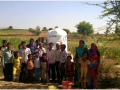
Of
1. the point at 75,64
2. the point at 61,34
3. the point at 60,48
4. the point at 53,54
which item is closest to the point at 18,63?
the point at 53,54

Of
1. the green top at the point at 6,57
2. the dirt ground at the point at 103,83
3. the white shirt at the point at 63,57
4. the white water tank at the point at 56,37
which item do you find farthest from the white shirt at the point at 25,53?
the white water tank at the point at 56,37

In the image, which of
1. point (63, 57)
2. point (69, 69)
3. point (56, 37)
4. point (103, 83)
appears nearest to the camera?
point (69, 69)

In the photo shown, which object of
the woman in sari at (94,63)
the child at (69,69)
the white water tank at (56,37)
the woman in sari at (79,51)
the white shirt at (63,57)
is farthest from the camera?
the white water tank at (56,37)

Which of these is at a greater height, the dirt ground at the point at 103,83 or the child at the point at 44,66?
the child at the point at 44,66

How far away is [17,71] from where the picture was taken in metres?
5.07

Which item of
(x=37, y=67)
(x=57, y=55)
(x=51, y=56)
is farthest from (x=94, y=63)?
(x=37, y=67)

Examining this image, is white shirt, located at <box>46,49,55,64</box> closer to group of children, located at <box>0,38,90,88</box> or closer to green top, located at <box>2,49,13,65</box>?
group of children, located at <box>0,38,90,88</box>

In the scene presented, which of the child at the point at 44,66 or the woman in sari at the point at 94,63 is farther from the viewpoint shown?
the child at the point at 44,66

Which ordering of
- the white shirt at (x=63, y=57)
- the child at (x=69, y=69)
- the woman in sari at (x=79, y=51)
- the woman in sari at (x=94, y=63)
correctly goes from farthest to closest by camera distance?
1. the white shirt at (x=63, y=57)
2. the child at (x=69, y=69)
3. the woman in sari at (x=79, y=51)
4. the woman in sari at (x=94, y=63)

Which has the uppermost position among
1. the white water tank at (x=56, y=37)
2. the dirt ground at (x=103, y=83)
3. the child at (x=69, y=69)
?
the white water tank at (x=56, y=37)

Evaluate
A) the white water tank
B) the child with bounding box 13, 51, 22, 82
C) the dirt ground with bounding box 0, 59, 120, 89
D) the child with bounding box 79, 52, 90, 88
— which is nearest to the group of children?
the child with bounding box 13, 51, 22, 82

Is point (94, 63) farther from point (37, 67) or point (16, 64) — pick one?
point (16, 64)

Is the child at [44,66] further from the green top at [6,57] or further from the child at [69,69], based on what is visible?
the green top at [6,57]

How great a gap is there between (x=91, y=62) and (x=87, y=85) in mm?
767
